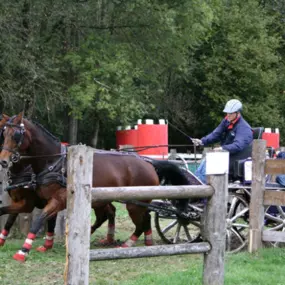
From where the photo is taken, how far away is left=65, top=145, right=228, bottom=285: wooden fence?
468cm

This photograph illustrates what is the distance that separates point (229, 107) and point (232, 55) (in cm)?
2274

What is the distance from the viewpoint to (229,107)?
30.0 ft

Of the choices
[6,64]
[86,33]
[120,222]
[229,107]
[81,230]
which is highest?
[86,33]

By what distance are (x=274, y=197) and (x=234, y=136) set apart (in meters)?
1.18

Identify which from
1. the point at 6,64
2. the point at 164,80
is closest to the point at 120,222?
the point at 6,64

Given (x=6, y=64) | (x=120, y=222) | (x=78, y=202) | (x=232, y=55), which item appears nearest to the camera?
(x=78, y=202)

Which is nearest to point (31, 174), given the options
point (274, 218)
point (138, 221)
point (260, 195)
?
point (138, 221)

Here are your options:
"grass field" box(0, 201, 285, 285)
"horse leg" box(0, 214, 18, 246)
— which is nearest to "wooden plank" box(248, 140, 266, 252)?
"grass field" box(0, 201, 285, 285)

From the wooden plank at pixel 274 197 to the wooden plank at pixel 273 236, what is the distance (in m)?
0.37

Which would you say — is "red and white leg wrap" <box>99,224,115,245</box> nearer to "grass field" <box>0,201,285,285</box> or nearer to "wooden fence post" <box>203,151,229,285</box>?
"grass field" <box>0,201,285,285</box>

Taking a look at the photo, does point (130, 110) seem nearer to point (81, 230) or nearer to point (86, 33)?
point (86, 33)

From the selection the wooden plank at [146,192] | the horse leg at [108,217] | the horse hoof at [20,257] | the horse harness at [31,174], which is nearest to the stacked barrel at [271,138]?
the horse leg at [108,217]

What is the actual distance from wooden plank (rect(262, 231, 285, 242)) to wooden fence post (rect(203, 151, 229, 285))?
108 inches

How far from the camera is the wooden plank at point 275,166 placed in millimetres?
8312
